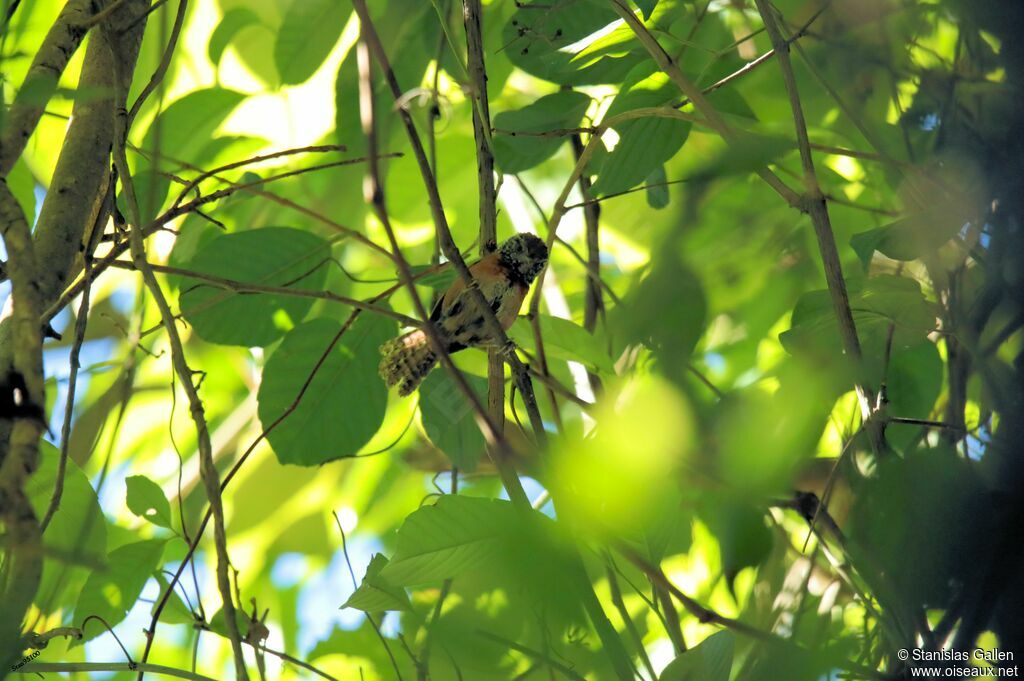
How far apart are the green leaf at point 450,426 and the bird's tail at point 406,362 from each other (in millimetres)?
137

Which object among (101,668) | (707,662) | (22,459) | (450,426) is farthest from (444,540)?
(450,426)

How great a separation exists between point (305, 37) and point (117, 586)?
1743 mm

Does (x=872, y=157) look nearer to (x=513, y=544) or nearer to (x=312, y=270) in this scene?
(x=513, y=544)

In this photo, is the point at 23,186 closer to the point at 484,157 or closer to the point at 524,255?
the point at 484,157

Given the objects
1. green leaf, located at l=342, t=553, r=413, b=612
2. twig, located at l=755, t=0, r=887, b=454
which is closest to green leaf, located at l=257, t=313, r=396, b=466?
green leaf, located at l=342, t=553, r=413, b=612

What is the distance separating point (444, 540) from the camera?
1.62 metres

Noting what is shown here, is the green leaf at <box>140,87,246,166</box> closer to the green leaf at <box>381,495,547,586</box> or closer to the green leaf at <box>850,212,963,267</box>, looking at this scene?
the green leaf at <box>381,495,547,586</box>

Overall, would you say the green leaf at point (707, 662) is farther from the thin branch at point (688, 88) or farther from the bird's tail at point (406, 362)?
the bird's tail at point (406, 362)

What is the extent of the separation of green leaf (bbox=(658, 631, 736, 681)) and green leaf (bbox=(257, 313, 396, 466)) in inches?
42.7

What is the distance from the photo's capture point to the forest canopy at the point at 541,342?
0.95 m

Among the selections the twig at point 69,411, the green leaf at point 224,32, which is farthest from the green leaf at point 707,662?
the green leaf at point 224,32

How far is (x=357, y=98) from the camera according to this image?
2.69 metres

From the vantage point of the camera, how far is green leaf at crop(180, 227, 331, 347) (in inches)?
96.1

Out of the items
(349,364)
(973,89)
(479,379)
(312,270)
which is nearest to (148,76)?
(312,270)
